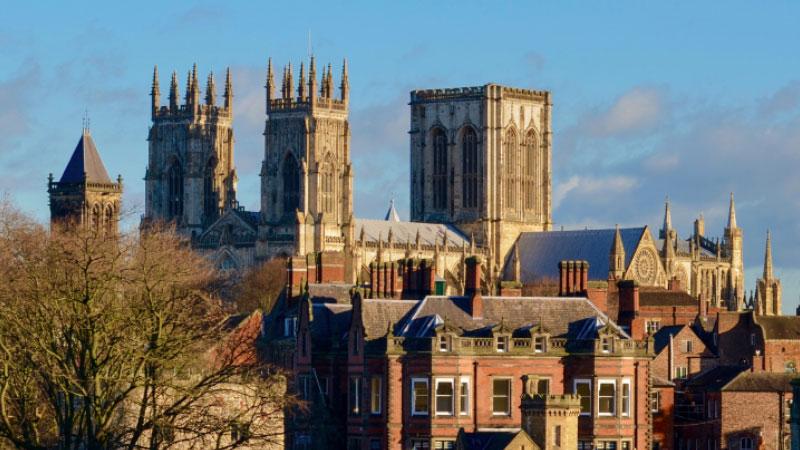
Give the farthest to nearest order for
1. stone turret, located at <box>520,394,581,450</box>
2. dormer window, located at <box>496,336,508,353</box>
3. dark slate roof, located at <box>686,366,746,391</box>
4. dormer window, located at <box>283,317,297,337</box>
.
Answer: dark slate roof, located at <box>686,366,746,391</box> < dormer window, located at <box>283,317,297,337</box> < dormer window, located at <box>496,336,508,353</box> < stone turret, located at <box>520,394,581,450</box>

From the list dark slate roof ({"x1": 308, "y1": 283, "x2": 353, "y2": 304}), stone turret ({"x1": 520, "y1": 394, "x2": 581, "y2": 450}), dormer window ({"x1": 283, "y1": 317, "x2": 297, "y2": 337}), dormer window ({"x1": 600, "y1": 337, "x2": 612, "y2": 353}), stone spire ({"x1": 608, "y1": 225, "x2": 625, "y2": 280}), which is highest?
stone spire ({"x1": 608, "y1": 225, "x2": 625, "y2": 280})

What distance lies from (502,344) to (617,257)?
341 ft

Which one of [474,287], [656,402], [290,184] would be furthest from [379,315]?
[290,184]

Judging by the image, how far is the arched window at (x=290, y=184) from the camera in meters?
180

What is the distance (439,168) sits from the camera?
192 metres

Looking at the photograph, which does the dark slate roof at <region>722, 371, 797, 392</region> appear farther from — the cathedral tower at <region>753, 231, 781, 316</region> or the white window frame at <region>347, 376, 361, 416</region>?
the cathedral tower at <region>753, 231, 781, 316</region>

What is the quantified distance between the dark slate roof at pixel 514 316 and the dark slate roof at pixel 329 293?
686 centimetres

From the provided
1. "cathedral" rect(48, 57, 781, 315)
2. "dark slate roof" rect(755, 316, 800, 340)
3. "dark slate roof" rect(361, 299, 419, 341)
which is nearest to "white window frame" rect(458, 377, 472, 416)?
"dark slate roof" rect(361, 299, 419, 341)

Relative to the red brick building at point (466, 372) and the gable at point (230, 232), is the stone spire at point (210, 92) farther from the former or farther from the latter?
the red brick building at point (466, 372)

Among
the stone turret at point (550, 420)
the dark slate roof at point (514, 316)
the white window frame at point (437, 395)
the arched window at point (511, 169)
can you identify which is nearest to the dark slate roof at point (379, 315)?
the dark slate roof at point (514, 316)

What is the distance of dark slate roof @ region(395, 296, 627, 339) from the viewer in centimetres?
7006

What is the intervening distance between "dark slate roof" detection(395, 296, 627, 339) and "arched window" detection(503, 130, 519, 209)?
11765 cm

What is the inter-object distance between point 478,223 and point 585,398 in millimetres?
118351

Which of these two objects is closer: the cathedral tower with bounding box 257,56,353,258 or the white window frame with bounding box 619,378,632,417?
the white window frame with bounding box 619,378,632,417
